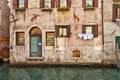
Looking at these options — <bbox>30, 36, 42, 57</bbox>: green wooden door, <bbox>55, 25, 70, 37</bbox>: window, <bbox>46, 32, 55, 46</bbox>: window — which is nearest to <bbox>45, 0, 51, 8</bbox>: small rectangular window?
<bbox>55, 25, 70, 37</bbox>: window

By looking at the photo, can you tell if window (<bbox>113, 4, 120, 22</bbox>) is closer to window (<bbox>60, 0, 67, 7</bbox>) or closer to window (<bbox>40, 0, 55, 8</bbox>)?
window (<bbox>60, 0, 67, 7</bbox>)

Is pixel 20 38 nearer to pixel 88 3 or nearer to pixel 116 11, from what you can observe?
pixel 88 3

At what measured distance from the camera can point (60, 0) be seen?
92.2ft

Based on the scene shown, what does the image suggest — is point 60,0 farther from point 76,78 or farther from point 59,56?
point 76,78

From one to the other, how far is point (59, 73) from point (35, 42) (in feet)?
18.2

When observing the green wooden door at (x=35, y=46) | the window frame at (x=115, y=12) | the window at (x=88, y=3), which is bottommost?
the green wooden door at (x=35, y=46)

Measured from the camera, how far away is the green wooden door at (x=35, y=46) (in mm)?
28391

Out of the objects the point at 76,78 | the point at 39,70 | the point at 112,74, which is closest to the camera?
the point at 76,78


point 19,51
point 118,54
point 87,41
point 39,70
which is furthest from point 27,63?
point 118,54

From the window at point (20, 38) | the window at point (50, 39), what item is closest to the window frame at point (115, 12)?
the window at point (50, 39)

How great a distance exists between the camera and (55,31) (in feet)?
91.8

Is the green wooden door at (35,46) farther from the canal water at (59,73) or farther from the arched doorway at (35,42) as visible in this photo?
the canal water at (59,73)

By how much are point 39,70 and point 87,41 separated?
14.5 feet

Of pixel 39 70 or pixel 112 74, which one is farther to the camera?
pixel 39 70
